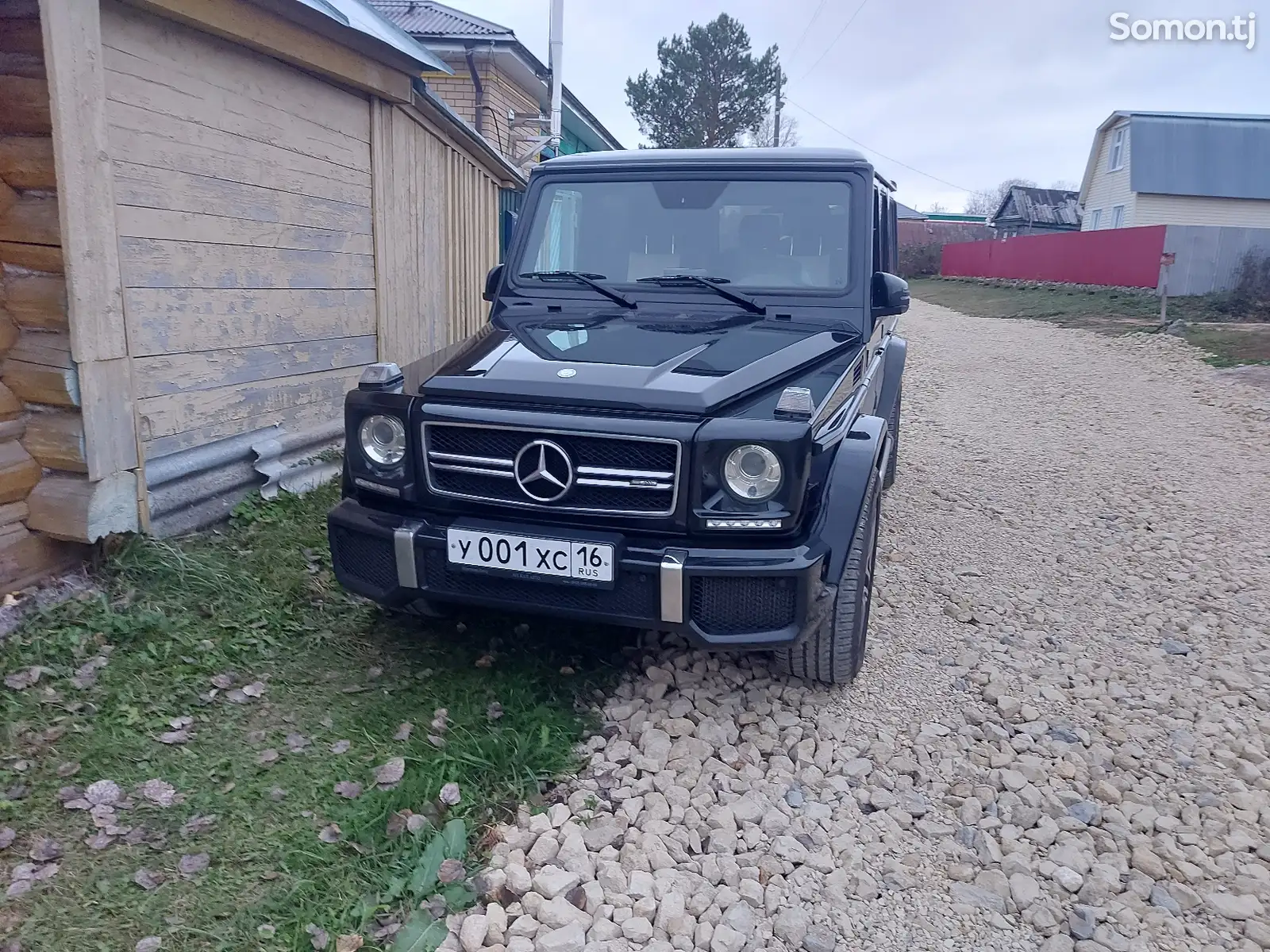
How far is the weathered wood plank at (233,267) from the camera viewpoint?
424cm

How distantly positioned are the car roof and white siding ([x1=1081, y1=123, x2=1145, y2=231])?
3514 centimetres

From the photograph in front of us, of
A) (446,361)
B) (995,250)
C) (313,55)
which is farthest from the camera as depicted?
(995,250)

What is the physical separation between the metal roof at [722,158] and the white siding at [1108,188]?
1384 inches

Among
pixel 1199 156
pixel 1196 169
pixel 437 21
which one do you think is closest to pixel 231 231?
pixel 437 21

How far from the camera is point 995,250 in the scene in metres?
32.7

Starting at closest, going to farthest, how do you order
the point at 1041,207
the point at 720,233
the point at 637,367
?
the point at 637,367, the point at 720,233, the point at 1041,207

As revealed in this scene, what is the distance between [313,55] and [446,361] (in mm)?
2747

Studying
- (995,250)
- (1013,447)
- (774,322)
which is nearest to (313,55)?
(774,322)

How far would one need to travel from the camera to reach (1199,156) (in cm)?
3388

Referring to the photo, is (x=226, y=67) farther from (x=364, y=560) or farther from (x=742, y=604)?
(x=742, y=604)

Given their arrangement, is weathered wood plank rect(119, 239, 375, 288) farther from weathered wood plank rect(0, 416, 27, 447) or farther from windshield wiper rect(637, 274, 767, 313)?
windshield wiper rect(637, 274, 767, 313)

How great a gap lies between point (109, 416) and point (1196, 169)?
3856cm

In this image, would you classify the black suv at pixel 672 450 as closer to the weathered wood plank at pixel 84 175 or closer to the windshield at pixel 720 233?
the windshield at pixel 720 233

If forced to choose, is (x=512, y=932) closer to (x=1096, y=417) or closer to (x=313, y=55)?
(x=313, y=55)
